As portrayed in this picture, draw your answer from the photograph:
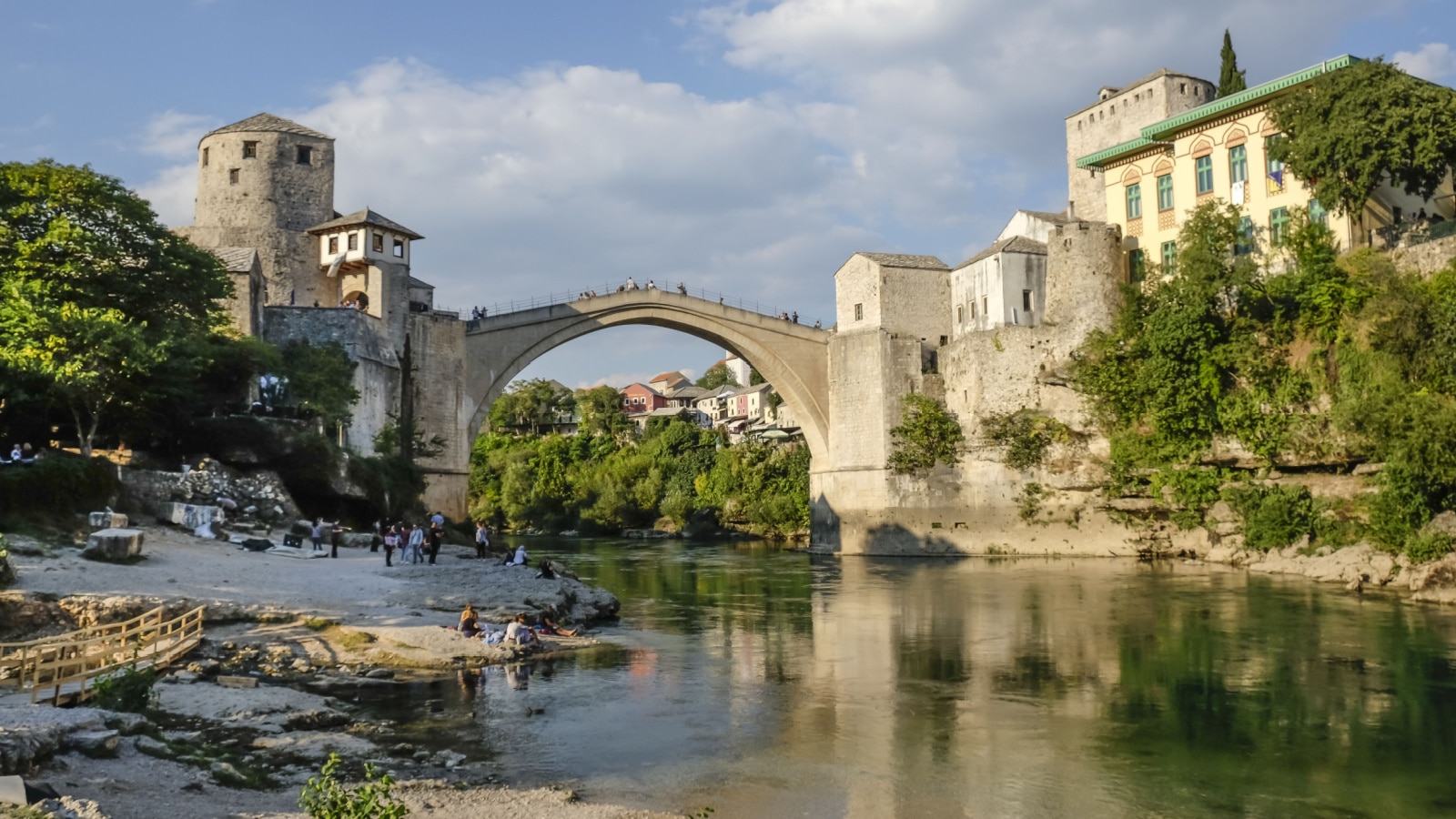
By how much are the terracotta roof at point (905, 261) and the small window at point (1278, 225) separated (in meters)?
13.5

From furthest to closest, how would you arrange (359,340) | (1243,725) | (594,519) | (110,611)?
(594,519)
(359,340)
(110,611)
(1243,725)

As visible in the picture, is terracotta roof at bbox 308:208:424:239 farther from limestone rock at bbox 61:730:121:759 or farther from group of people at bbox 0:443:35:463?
limestone rock at bbox 61:730:121:759

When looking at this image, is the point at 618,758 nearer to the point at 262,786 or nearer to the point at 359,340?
the point at 262,786

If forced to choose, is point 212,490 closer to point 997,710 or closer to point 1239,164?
point 997,710

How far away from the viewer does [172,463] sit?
27109 millimetres

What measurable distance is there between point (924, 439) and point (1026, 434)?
13.4ft

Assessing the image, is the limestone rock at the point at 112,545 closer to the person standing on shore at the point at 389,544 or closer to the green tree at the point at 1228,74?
the person standing on shore at the point at 389,544

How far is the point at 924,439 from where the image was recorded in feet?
139

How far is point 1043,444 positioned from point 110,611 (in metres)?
30.1

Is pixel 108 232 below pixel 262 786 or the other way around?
the other way around

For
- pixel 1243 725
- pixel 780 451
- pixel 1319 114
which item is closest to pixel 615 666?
pixel 1243 725

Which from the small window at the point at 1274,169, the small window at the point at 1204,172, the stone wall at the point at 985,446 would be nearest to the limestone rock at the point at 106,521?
the stone wall at the point at 985,446

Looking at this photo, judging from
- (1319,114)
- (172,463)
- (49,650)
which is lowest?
(49,650)

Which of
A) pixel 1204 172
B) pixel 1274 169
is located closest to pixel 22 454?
pixel 1204 172
